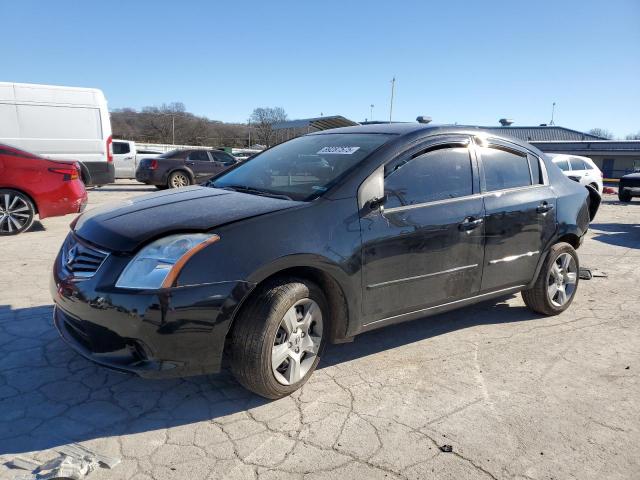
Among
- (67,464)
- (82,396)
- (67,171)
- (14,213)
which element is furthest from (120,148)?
(67,464)

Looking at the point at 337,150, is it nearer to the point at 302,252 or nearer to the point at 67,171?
the point at 302,252

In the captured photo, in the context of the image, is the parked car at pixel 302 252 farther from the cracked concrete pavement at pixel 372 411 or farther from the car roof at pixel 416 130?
the cracked concrete pavement at pixel 372 411

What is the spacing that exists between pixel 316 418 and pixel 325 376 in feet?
1.72

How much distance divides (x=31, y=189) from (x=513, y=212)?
6969 millimetres

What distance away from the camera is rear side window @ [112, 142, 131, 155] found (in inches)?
A: 746

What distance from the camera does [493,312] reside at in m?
4.73

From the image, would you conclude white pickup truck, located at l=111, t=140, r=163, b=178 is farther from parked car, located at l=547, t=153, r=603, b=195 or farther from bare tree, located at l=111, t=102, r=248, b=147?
bare tree, located at l=111, t=102, r=248, b=147

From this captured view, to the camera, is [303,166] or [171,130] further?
[171,130]

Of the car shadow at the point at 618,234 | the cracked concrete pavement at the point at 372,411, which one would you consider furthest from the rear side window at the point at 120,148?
the car shadow at the point at 618,234

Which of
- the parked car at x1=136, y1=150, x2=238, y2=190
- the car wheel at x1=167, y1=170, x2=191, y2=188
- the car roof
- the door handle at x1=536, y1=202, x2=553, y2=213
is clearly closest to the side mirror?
the car roof

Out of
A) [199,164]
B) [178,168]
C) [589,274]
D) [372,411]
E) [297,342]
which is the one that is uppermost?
[199,164]

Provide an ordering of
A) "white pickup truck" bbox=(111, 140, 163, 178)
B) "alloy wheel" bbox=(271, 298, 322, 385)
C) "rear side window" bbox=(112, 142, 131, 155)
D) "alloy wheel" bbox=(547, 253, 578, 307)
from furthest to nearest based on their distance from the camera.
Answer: "rear side window" bbox=(112, 142, 131, 155) < "white pickup truck" bbox=(111, 140, 163, 178) < "alloy wheel" bbox=(547, 253, 578, 307) < "alloy wheel" bbox=(271, 298, 322, 385)

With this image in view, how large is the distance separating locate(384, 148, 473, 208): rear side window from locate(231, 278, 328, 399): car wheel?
2.90 feet

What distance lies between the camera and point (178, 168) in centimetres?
1580
